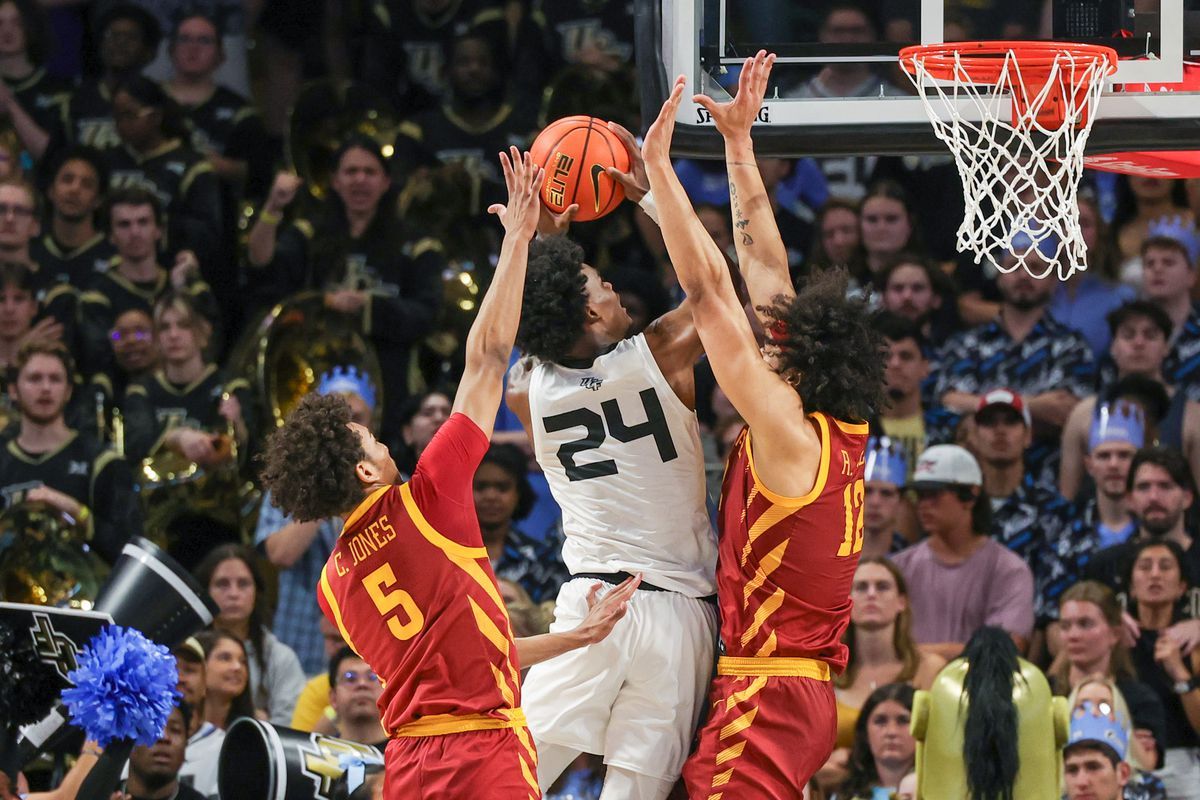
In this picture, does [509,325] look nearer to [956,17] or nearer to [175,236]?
[956,17]

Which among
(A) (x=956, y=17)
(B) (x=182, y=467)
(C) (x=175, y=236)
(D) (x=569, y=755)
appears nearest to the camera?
(D) (x=569, y=755)

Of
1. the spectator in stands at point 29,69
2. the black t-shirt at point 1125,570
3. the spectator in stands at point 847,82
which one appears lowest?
the black t-shirt at point 1125,570

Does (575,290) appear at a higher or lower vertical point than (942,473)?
higher

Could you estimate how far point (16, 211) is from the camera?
1021 centimetres

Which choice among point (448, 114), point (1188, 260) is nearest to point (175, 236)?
point (448, 114)

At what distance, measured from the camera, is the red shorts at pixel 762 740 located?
Result: 5.42m

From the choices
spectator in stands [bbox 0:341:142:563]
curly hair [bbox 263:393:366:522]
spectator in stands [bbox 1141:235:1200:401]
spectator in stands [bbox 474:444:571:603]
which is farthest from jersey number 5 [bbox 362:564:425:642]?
spectator in stands [bbox 1141:235:1200:401]

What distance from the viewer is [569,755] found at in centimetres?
577

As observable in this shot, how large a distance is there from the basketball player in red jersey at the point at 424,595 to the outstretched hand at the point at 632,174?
41.1 inches

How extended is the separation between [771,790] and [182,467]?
4596mm

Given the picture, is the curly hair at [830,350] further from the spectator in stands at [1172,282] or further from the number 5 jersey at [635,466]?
the spectator in stands at [1172,282]

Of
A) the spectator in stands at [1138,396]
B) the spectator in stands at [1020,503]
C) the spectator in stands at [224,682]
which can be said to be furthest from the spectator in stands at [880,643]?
the spectator in stands at [224,682]

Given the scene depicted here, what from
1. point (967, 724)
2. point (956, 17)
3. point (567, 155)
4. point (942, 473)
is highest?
point (956, 17)

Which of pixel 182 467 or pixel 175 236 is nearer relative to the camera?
pixel 182 467
